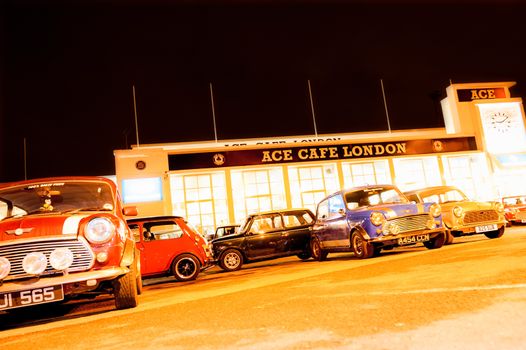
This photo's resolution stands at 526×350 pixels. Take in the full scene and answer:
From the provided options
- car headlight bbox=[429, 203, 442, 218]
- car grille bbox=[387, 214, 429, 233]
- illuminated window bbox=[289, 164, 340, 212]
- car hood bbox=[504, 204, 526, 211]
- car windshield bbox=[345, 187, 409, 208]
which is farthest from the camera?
illuminated window bbox=[289, 164, 340, 212]

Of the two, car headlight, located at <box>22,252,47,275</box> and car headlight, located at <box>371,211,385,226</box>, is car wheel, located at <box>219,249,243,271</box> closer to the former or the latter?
car headlight, located at <box>371,211,385,226</box>

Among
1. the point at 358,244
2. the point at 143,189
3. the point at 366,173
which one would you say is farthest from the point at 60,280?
the point at 366,173

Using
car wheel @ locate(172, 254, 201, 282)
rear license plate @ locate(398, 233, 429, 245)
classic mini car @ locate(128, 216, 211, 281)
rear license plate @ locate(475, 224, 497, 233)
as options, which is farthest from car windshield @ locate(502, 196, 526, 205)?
car wheel @ locate(172, 254, 201, 282)

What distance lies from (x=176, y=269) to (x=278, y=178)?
11.2m

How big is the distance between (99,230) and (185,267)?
5413 mm

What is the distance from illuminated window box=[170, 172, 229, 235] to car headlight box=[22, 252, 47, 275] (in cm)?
1495

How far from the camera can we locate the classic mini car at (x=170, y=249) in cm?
987

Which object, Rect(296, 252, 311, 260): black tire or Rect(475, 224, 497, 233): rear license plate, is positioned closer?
Rect(475, 224, 497, 233): rear license plate

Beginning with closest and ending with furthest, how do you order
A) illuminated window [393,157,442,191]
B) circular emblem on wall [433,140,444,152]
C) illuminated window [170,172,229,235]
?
illuminated window [170,172,229,235]
circular emblem on wall [433,140,444,152]
illuminated window [393,157,442,191]

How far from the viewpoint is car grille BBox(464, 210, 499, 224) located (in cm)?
1009

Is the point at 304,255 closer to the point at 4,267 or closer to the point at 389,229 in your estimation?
the point at 389,229

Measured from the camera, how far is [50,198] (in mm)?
5980

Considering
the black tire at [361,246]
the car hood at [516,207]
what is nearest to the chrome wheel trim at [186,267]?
the black tire at [361,246]

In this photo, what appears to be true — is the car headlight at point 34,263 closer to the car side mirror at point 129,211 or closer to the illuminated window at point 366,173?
the car side mirror at point 129,211
